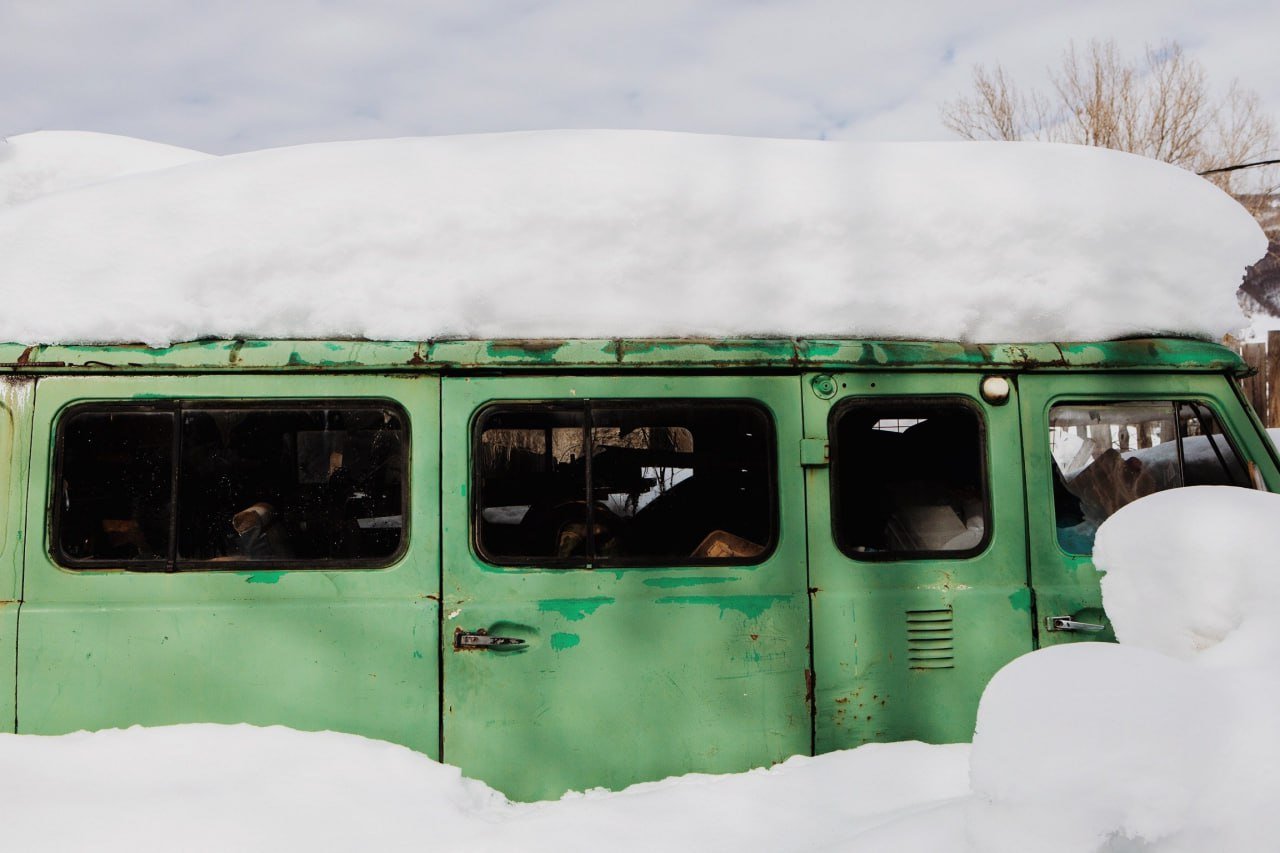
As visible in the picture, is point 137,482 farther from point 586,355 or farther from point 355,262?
point 586,355

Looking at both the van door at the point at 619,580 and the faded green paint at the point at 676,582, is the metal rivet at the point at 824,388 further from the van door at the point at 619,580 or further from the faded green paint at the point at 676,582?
the faded green paint at the point at 676,582

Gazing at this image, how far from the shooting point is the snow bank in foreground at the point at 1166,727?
1.42 meters

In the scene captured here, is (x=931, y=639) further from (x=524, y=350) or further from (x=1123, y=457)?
(x=524, y=350)

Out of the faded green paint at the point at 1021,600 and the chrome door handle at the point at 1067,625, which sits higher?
the faded green paint at the point at 1021,600

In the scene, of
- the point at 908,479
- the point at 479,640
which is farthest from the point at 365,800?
the point at 908,479

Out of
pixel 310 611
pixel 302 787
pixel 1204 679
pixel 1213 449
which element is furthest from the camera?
pixel 1213 449

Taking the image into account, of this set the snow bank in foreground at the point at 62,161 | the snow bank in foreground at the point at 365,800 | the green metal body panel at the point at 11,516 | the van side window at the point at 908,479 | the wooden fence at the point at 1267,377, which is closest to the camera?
the snow bank in foreground at the point at 365,800

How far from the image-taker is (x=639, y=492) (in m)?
3.00

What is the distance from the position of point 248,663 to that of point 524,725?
90 cm

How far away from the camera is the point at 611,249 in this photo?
3010mm

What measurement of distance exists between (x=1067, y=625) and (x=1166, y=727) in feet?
5.38

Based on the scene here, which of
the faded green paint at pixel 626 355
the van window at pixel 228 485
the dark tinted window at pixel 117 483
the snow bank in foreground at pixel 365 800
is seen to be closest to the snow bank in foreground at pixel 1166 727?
the snow bank in foreground at pixel 365 800

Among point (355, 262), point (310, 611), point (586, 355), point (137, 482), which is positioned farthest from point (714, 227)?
point (137, 482)

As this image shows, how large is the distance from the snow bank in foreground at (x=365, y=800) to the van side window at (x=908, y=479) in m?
0.68
